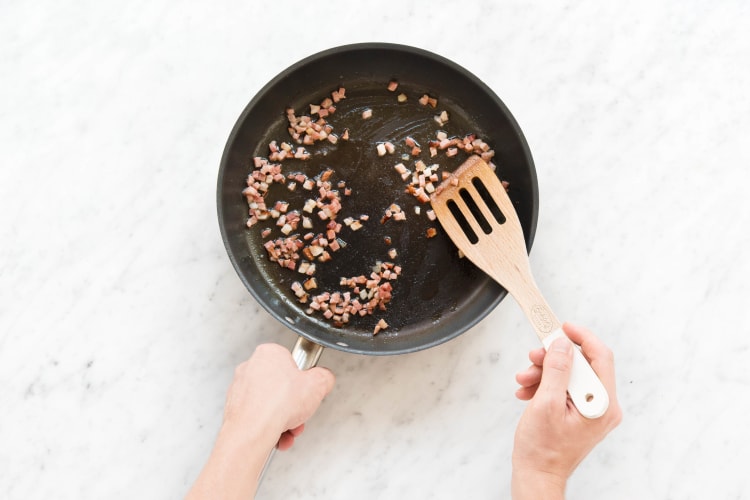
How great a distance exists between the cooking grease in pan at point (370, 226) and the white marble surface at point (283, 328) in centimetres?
9

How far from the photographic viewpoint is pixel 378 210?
3.67 ft

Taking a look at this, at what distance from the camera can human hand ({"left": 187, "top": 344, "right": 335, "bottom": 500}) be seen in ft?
3.28

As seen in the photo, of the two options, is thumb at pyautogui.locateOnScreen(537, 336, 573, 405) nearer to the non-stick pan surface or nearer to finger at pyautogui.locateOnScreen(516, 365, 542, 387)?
finger at pyautogui.locateOnScreen(516, 365, 542, 387)

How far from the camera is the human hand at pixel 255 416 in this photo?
39.4 inches

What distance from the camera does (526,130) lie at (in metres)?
1.16

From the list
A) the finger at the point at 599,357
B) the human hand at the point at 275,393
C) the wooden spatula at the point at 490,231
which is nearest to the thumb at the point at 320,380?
the human hand at the point at 275,393

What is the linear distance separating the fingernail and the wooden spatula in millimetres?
38

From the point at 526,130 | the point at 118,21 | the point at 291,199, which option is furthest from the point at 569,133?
the point at 118,21

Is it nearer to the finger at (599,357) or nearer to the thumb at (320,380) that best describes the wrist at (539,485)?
the finger at (599,357)

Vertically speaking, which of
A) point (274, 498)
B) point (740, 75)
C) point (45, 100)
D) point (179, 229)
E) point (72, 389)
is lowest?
point (274, 498)

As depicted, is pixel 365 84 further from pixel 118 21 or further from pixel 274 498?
pixel 274 498

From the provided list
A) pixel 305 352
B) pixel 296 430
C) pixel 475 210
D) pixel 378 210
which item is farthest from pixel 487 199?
pixel 296 430

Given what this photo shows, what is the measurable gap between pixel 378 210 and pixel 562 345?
38 centimetres

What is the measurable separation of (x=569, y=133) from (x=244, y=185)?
0.58 m
